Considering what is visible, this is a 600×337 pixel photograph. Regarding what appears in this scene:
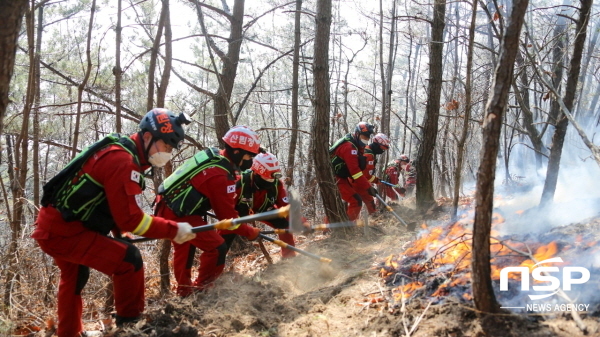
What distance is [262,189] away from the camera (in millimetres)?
7113

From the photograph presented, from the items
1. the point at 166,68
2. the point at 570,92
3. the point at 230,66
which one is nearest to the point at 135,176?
the point at 166,68

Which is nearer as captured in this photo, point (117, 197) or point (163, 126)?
point (117, 197)

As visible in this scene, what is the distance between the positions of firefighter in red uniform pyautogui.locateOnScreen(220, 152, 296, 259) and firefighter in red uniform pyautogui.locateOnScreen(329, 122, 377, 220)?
8.44ft

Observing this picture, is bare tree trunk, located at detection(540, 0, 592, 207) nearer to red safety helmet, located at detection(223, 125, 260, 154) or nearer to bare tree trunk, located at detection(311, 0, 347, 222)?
bare tree trunk, located at detection(311, 0, 347, 222)

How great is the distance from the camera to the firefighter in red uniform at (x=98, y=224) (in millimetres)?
3904

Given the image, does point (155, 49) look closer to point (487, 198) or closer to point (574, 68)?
point (487, 198)

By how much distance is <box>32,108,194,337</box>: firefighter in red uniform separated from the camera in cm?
390

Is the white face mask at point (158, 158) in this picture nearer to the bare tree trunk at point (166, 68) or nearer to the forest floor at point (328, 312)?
the forest floor at point (328, 312)

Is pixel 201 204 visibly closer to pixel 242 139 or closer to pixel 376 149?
pixel 242 139

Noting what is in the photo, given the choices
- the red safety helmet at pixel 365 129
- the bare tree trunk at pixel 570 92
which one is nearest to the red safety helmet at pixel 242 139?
the red safety helmet at pixel 365 129

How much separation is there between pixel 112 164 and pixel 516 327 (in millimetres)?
3709

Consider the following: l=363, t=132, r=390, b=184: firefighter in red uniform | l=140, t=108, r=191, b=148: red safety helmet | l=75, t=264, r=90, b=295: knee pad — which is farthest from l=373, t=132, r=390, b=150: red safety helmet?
l=75, t=264, r=90, b=295: knee pad

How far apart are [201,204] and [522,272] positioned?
3777 millimetres

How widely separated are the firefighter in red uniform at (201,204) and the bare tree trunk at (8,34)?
2.76 metres
